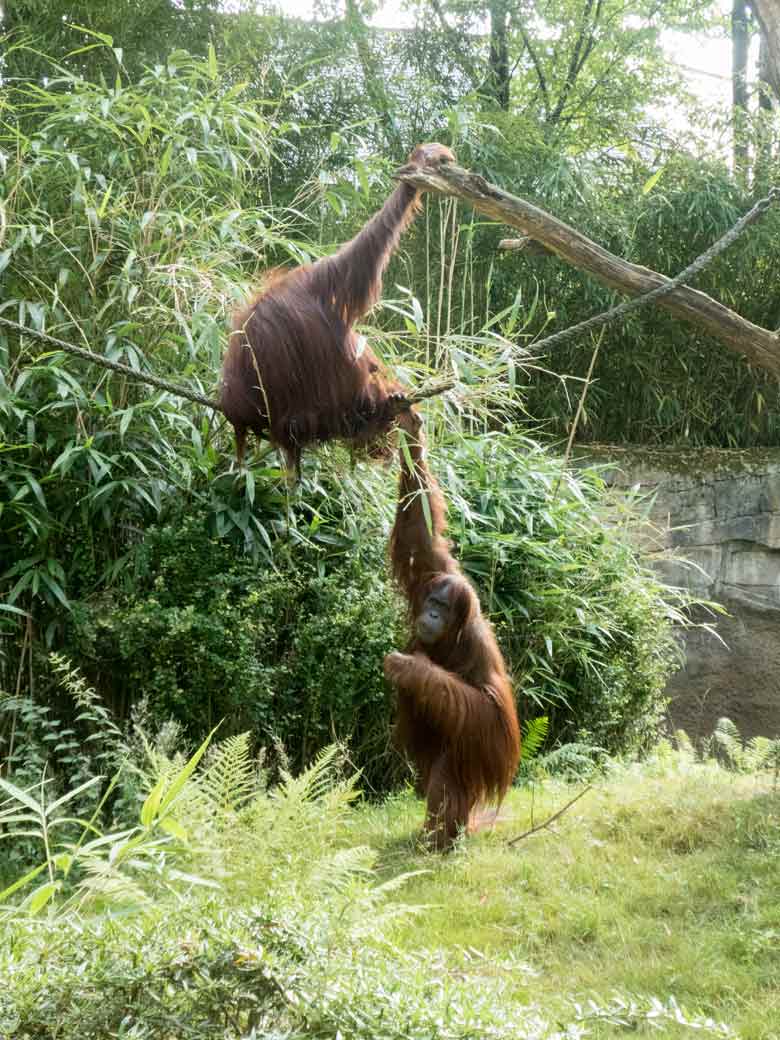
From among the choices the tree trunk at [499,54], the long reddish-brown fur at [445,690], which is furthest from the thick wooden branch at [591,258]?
the tree trunk at [499,54]

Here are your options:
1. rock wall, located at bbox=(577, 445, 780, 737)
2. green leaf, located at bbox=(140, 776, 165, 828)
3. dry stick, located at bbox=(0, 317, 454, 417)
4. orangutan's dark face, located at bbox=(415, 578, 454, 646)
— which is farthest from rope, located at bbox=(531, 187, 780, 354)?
rock wall, located at bbox=(577, 445, 780, 737)

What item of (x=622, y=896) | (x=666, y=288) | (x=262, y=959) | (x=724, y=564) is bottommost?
(x=724, y=564)

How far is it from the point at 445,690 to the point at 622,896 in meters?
0.91

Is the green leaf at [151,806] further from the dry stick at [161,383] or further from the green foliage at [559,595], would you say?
the green foliage at [559,595]

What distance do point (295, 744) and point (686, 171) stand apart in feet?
17.8

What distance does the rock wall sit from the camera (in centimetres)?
795

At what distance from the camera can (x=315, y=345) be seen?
357 cm

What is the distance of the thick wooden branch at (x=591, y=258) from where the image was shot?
11.9ft

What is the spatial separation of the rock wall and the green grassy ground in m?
3.38

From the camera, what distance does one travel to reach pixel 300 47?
8.02 meters

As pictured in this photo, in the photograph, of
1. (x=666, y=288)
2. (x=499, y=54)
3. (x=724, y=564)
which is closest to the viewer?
(x=666, y=288)

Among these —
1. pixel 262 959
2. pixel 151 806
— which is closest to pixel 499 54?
pixel 151 806

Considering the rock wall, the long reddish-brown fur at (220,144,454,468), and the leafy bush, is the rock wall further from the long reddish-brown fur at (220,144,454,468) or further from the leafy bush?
the long reddish-brown fur at (220,144,454,468)

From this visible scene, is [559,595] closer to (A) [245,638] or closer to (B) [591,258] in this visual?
(A) [245,638]
